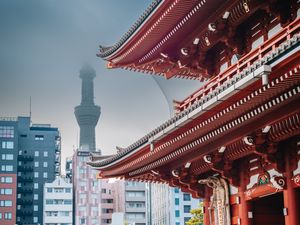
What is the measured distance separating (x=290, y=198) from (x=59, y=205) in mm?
108924

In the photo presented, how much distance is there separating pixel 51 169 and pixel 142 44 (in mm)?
117514

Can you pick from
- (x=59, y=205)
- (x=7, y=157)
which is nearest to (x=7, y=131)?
(x=7, y=157)

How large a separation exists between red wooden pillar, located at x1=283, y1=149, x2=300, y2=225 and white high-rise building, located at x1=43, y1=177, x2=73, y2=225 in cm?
10806

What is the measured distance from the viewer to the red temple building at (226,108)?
16.6 metres

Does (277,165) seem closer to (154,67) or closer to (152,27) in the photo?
(152,27)

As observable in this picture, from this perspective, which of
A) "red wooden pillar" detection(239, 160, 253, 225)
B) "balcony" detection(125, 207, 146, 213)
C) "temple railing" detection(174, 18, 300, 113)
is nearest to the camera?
"temple railing" detection(174, 18, 300, 113)

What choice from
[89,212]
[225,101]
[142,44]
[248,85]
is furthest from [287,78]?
[89,212]

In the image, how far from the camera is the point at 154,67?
27000 mm

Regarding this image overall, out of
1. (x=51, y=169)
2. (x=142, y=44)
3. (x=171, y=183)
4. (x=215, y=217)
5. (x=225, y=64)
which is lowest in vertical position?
(x=215, y=217)

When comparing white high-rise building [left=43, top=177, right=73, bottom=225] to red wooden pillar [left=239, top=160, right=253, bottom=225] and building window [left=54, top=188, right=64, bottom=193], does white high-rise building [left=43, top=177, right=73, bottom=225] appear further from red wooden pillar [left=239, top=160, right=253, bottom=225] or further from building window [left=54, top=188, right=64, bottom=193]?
red wooden pillar [left=239, top=160, right=253, bottom=225]

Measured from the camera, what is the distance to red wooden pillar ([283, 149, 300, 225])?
18.3m

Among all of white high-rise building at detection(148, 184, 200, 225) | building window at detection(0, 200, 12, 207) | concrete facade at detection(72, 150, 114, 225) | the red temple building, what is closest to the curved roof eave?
Result: the red temple building

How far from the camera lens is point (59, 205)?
124 meters

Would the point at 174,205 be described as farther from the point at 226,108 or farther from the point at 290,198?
the point at 226,108
